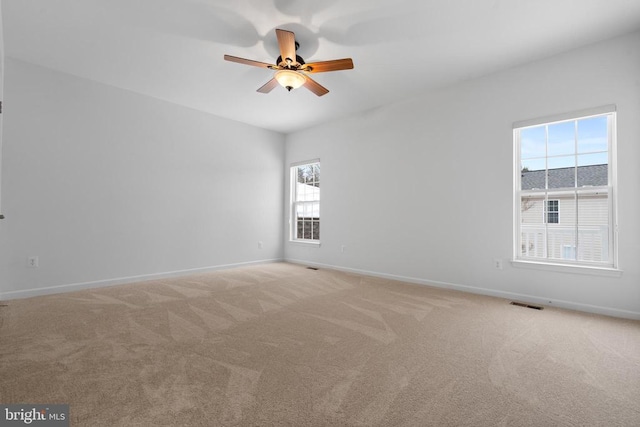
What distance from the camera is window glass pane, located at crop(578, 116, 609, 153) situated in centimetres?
314

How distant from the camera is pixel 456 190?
13.3ft

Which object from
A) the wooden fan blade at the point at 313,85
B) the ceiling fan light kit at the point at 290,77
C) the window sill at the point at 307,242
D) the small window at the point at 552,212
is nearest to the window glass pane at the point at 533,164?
the small window at the point at 552,212

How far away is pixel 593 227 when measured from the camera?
3160 mm

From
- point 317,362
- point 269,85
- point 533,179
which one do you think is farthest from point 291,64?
point 533,179

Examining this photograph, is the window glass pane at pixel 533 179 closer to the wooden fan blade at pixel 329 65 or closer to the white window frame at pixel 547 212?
the white window frame at pixel 547 212

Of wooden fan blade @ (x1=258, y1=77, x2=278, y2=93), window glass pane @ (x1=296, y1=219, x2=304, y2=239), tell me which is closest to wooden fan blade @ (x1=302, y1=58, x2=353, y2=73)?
wooden fan blade @ (x1=258, y1=77, x2=278, y2=93)

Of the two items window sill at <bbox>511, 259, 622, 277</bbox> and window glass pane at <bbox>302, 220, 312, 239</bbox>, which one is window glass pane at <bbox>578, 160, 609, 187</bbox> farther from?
window glass pane at <bbox>302, 220, 312, 239</bbox>

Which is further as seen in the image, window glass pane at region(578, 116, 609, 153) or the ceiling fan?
window glass pane at region(578, 116, 609, 153)

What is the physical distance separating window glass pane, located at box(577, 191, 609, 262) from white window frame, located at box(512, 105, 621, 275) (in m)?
0.04

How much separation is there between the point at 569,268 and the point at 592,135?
1.50 metres

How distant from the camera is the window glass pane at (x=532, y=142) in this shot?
349cm

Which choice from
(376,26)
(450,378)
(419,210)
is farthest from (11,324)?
(419,210)

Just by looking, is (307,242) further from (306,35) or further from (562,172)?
(562,172)

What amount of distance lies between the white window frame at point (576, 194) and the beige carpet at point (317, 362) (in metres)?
0.51
